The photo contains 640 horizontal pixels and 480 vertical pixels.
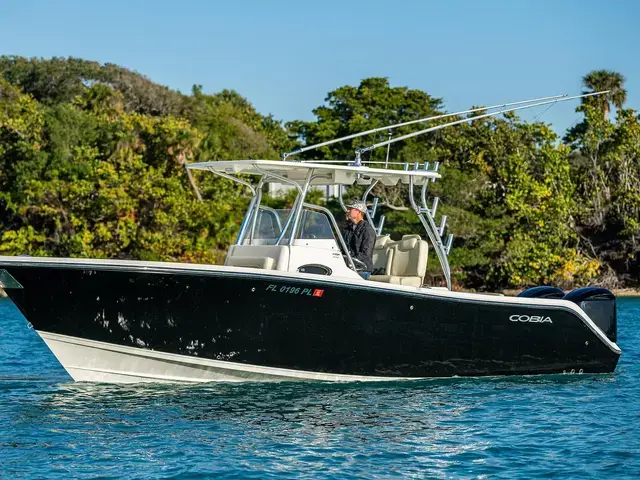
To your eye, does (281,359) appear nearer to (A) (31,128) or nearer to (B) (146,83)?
(A) (31,128)

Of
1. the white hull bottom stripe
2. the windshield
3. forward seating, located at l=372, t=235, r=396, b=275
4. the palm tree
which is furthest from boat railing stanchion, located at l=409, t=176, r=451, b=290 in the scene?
the palm tree

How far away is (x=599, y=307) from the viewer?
14219 mm

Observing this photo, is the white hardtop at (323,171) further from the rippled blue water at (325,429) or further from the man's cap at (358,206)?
the rippled blue water at (325,429)

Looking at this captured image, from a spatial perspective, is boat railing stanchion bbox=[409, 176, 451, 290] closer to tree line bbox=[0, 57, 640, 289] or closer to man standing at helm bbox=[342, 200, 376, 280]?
man standing at helm bbox=[342, 200, 376, 280]

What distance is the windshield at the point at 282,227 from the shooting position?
1310 cm

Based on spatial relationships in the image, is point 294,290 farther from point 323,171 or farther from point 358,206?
point 358,206

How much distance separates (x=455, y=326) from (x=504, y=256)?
32.0 m

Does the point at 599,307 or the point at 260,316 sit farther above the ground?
the point at 599,307

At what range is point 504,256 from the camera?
44312 millimetres

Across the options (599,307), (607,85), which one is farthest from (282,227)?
(607,85)

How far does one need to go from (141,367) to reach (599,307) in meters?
6.44

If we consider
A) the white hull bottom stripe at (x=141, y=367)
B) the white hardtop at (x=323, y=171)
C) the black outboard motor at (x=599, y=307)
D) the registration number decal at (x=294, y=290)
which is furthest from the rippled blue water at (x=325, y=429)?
the white hardtop at (x=323, y=171)

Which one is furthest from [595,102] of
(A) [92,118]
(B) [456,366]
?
(B) [456,366]

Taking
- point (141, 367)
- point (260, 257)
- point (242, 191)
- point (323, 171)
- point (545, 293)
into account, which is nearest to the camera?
point (141, 367)
